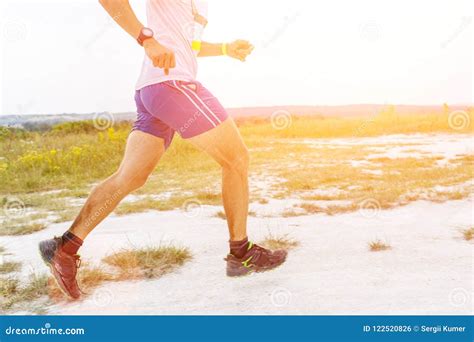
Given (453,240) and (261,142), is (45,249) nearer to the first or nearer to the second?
(453,240)

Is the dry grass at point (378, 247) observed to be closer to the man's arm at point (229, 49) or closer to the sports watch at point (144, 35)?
the man's arm at point (229, 49)

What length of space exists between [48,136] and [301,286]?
619cm

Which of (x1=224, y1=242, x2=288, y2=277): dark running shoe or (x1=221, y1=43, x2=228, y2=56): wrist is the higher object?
(x1=221, y1=43, x2=228, y2=56): wrist

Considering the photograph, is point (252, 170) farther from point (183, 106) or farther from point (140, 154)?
point (183, 106)

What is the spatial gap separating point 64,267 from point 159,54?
104 cm

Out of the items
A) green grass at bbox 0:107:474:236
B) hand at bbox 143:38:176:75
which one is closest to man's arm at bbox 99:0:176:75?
hand at bbox 143:38:176:75

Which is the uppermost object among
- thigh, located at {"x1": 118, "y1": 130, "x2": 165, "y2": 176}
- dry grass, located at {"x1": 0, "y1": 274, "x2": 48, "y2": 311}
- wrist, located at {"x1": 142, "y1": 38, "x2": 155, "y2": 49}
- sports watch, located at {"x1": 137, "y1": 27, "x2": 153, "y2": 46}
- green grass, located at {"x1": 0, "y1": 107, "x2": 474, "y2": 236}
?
sports watch, located at {"x1": 137, "y1": 27, "x2": 153, "y2": 46}

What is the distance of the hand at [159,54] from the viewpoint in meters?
2.08

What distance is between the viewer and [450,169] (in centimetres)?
523

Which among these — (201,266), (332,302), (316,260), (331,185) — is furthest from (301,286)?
(331,185)

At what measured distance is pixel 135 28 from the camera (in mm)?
2127

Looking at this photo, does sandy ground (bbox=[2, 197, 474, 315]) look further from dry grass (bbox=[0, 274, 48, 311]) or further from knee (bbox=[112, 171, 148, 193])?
knee (bbox=[112, 171, 148, 193])

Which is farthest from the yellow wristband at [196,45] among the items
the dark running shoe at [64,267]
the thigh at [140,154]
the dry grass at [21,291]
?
the dry grass at [21,291]

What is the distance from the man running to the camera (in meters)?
2.18
